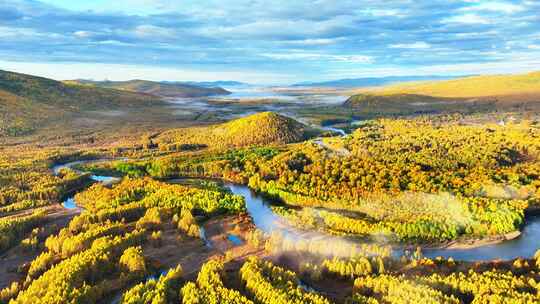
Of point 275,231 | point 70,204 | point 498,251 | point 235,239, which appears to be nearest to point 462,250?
point 498,251

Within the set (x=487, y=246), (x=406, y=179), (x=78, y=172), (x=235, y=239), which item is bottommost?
(x=235, y=239)

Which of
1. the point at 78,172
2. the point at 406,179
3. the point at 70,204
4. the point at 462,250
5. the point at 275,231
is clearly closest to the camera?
the point at 462,250

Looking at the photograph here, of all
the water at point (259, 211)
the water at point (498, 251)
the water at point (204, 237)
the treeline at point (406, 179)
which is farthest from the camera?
the water at point (259, 211)

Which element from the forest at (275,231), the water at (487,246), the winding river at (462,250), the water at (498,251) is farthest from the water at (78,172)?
the water at (498,251)

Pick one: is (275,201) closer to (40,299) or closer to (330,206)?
(330,206)

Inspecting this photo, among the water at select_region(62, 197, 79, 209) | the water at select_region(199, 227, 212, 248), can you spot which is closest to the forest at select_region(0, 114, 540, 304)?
the water at select_region(199, 227, 212, 248)

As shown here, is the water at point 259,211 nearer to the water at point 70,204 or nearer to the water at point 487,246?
the water at point 487,246

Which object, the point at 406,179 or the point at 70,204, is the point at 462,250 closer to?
the point at 406,179

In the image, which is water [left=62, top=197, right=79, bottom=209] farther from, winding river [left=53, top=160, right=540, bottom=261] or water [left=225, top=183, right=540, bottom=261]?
water [left=225, top=183, right=540, bottom=261]

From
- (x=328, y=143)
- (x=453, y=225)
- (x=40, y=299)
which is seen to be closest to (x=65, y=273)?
(x=40, y=299)
